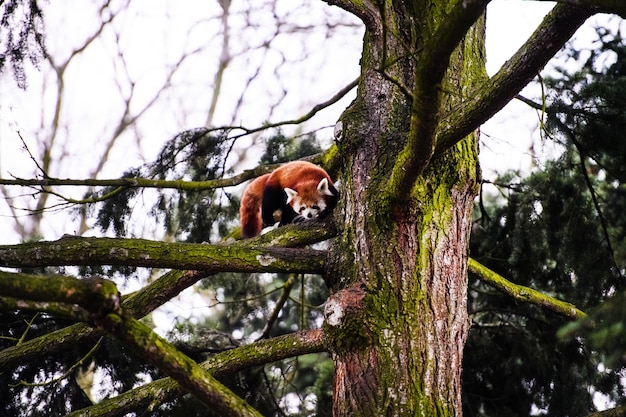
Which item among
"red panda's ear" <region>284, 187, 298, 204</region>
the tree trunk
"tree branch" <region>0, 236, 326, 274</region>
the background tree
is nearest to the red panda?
"red panda's ear" <region>284, 187, 298, 204</region>

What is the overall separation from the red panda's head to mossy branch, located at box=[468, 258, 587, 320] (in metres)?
2.01

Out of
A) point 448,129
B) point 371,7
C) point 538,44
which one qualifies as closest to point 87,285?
point 448,129

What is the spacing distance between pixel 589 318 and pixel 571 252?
3.08 metres

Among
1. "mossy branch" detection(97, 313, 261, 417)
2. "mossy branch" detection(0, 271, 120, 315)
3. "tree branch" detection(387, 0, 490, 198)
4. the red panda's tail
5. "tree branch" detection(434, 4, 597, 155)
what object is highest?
the red panda's tail

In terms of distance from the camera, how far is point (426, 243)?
2.74 meters

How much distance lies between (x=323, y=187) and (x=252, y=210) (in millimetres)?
629

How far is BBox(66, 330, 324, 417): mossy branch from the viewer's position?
2850 mm

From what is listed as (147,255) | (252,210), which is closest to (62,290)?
(147,255)

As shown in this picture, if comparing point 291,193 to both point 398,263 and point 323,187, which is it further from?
point 398,263

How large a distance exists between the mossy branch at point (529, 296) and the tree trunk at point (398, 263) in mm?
389

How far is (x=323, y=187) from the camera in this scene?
5055 mm

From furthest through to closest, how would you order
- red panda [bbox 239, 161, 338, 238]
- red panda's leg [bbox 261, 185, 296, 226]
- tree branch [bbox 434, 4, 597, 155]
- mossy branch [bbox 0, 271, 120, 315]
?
red panda's leg [bbox 261, 185, 296, 226], red panda [bbox 239, 161, 338, 238], tree branch [bbox 434, 4, 597, 155], mossy branch [bbox 0, 271, 120, 315]

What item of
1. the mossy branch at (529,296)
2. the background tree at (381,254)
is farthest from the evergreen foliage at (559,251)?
the background tree at (381,254)

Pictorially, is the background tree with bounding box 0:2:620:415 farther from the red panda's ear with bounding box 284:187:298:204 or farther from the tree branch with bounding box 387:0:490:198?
the red panda's ear with bounding box 284:187:298:204
